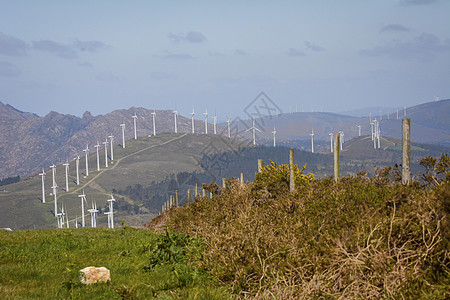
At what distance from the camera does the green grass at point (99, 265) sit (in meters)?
7.81

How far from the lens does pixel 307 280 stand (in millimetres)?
7590

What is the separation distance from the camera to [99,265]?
37.0 feet

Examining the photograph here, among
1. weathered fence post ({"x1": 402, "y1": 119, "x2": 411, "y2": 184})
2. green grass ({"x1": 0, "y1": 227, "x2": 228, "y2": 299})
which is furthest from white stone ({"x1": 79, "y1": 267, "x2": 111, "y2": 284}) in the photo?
weathered fence post ({"x1": 402, "y1": 119, "x2": 411, "y2": 184})

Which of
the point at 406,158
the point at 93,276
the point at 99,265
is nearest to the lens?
the point at 93,276

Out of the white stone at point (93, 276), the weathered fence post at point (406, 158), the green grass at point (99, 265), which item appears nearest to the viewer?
the green grass at point (99, 265)

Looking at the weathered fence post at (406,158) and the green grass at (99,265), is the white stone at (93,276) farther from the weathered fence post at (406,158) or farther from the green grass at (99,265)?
the weathered fence post at (406,158)

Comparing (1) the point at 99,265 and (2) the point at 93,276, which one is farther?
(1) the point at 99,265

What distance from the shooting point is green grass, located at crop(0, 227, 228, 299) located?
7.81m

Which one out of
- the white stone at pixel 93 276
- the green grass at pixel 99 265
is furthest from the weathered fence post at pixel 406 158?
the white stone at pixel 93 276

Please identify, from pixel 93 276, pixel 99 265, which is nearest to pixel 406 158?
pixel 99 265

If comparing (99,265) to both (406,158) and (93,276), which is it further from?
(406,158)

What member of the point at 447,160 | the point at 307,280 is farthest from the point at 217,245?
the point at 447,160

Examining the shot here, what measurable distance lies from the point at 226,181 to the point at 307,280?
2067 cm

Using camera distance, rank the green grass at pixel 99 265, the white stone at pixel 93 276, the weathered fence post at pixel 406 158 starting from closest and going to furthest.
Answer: the green grass at pixel 99 265, the white stone at pixel 93 276, the weathered fence post at pixel 406 158
